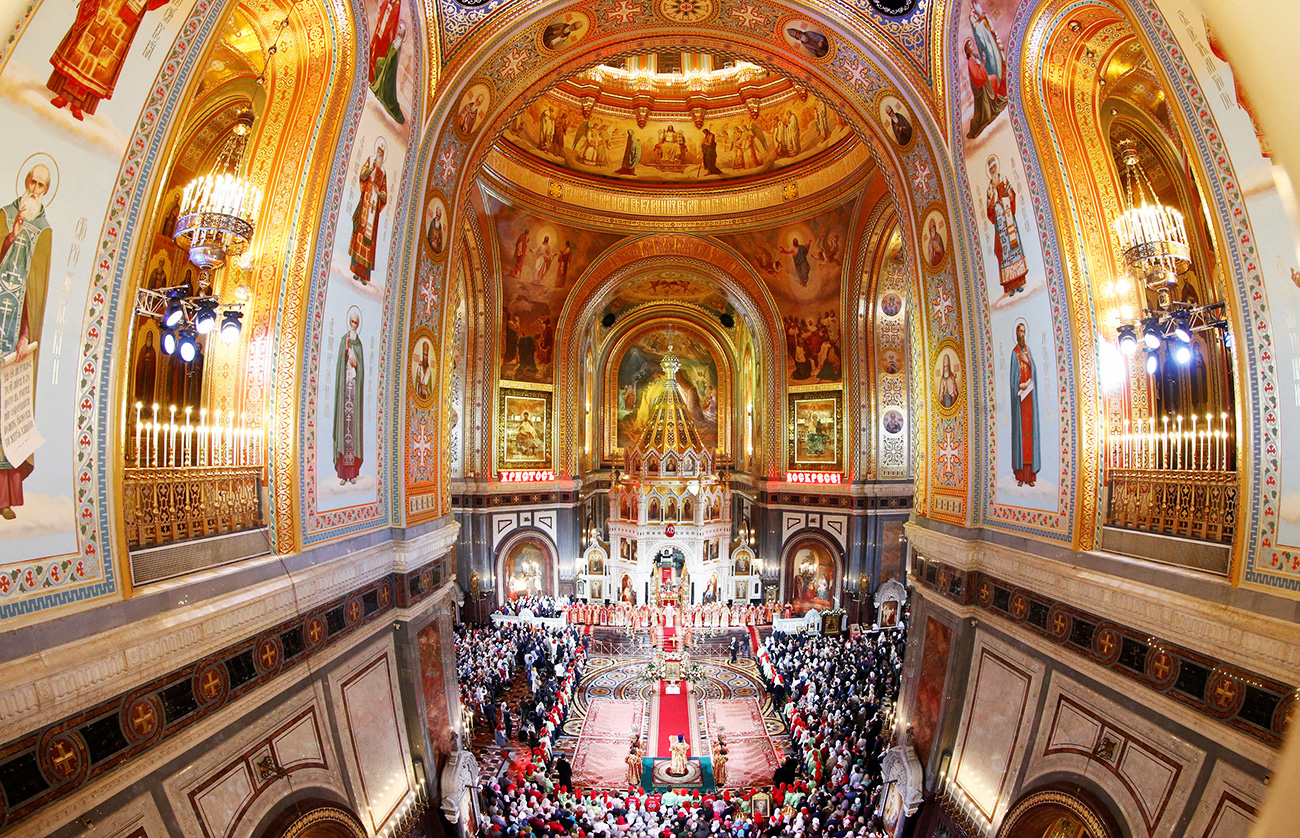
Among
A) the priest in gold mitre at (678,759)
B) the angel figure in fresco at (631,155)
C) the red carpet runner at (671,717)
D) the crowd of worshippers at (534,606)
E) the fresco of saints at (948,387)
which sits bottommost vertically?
the red carpet runner at (671,717)

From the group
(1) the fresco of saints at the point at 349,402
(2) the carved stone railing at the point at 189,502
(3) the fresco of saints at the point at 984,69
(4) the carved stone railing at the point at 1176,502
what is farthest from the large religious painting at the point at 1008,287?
(2) the carved stone railing at the point at 189,502

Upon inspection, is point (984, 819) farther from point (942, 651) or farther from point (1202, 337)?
point (1202, 337)

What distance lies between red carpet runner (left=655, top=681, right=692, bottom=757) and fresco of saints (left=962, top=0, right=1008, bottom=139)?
1263 centimetres

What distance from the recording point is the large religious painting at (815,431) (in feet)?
Result: 76.6

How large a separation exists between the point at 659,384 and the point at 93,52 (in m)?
27.6

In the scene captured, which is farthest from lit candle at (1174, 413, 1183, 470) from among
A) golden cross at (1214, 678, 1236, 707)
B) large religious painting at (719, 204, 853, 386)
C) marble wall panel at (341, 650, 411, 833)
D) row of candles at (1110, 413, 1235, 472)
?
large religious painting at (719, 204, 853, 386)

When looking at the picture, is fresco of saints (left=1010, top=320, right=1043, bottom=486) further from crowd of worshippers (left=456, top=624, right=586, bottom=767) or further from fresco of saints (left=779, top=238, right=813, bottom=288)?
fresco of saints (left=779, top=238, right=813, bottom=288)

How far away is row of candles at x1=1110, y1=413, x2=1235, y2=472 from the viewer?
6562mm

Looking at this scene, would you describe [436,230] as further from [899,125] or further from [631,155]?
[631,155]

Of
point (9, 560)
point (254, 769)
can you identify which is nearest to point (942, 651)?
point (254, 769)

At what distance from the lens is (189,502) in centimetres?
649

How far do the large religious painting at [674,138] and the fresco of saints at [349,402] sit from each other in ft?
43.8

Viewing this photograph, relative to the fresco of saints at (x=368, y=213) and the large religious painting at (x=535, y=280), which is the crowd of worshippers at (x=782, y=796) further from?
the large religious painting at (x=535, y=280)

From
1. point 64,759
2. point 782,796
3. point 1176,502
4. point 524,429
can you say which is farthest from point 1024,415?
point 524,429
